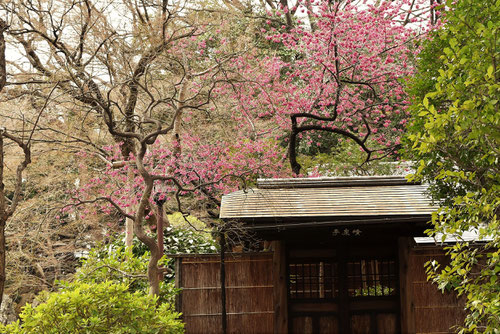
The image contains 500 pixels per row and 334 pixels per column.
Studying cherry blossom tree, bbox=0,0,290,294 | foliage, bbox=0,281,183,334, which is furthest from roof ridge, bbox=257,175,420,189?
foliage, bbox=0,281,183,334

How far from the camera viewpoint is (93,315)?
21.5 ft

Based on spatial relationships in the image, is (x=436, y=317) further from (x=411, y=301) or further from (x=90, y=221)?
(x=90, y=221)

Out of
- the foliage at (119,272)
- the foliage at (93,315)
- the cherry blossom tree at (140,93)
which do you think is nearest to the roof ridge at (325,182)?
the cherry blossom tree at (140,93)

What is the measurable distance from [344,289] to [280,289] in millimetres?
1010

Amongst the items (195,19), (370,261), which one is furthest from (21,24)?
(370,261)

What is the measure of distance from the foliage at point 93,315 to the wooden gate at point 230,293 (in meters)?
1.62

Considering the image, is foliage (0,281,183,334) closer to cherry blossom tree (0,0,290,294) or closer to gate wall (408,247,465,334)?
cherry blossom tree (0,0,290,294)

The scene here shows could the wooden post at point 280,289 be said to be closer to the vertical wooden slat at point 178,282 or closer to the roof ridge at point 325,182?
the roof ridge at point 325,182

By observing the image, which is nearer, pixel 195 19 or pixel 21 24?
pixel 21 24

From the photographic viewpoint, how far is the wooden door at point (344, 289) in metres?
8.45

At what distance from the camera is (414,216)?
780cm

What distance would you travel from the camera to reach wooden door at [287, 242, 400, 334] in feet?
27.7

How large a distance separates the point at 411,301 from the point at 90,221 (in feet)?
28.1

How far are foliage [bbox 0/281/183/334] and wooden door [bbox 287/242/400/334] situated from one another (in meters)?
2.42
